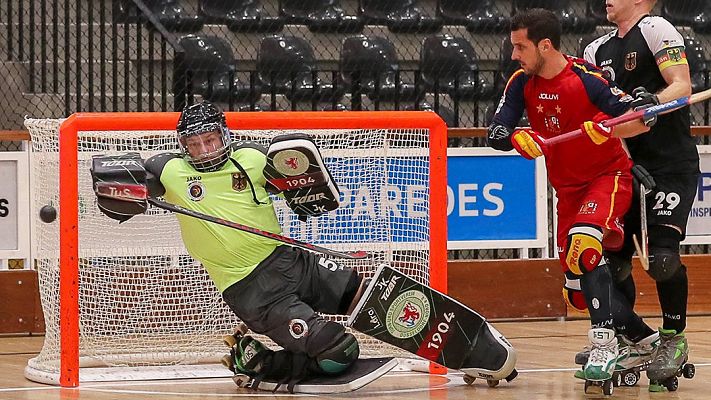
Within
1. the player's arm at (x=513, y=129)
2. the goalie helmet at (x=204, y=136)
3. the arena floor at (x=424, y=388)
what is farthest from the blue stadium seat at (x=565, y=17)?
the goalie helmet at (x=204, y=136)

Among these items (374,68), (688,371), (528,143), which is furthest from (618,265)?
(374,68)

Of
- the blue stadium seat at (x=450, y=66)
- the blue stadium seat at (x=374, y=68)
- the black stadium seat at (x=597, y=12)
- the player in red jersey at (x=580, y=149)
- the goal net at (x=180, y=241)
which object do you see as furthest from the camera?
the black stadium seat at (x=597, y=12)

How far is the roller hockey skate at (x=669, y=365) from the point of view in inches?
197

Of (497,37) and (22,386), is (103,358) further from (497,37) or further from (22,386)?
(497,37)

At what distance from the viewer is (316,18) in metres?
Result: 9.16

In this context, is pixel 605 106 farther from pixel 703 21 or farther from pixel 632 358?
pixel 703 21

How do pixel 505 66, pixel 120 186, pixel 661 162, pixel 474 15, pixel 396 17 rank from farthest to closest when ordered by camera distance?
pixel 474 15 < pixel 396 17 < pixel 505 66 < pixel 661 162 < pixel 120 186

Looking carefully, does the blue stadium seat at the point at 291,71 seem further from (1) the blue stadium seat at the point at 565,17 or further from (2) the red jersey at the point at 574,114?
(2) the red jersey at the point at 574,114

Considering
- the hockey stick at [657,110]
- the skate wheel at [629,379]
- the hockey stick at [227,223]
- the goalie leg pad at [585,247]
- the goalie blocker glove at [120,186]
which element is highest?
the hockey stick at [657,110]

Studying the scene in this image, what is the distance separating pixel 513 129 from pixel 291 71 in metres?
3.50

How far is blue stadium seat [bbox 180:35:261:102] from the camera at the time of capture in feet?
27.1

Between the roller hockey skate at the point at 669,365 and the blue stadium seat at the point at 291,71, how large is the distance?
11.5 ft

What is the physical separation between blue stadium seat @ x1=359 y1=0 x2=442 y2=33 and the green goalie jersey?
13.9ft

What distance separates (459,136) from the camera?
7.71 meters
